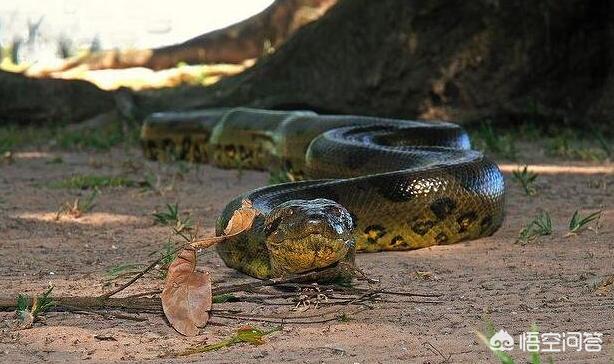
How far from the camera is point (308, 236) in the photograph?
12.8 ft

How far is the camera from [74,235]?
565 centimetres

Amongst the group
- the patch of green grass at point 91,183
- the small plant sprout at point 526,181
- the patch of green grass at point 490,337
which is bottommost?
the small plant sprout at point 526,181

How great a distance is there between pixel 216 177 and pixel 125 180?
1.07 m

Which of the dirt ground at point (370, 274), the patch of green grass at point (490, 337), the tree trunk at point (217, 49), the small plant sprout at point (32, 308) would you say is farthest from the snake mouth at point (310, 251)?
the tree trunk at point (217, 49)

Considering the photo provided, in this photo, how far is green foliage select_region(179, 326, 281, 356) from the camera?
3.34 metres

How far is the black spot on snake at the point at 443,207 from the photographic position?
5.18 metres

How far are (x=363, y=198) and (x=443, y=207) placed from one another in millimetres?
467

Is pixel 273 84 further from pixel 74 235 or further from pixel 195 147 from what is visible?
pixel 74 235

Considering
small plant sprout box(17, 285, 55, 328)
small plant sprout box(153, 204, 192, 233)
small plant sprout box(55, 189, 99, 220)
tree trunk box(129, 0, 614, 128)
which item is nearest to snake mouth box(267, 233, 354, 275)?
small plant sprout box(17, 285, 55, 328)

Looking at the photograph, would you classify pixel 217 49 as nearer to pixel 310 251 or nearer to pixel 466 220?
pixel 466 220

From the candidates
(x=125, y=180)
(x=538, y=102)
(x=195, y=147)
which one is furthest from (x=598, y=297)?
(x=538, y=102)

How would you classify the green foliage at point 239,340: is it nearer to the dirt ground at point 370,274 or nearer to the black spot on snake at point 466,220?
the dirt ground at point 370,274

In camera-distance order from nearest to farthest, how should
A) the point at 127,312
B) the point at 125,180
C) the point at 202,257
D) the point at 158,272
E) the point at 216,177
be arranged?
1. the point at 127,312
2. the point at 158,272
3. the point at 202,257
4. the point at 125,180
5. the point at 216,177

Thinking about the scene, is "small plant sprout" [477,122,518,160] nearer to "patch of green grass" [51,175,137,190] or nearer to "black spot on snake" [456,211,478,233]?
"patch of green grass" [51,175,137,190]
